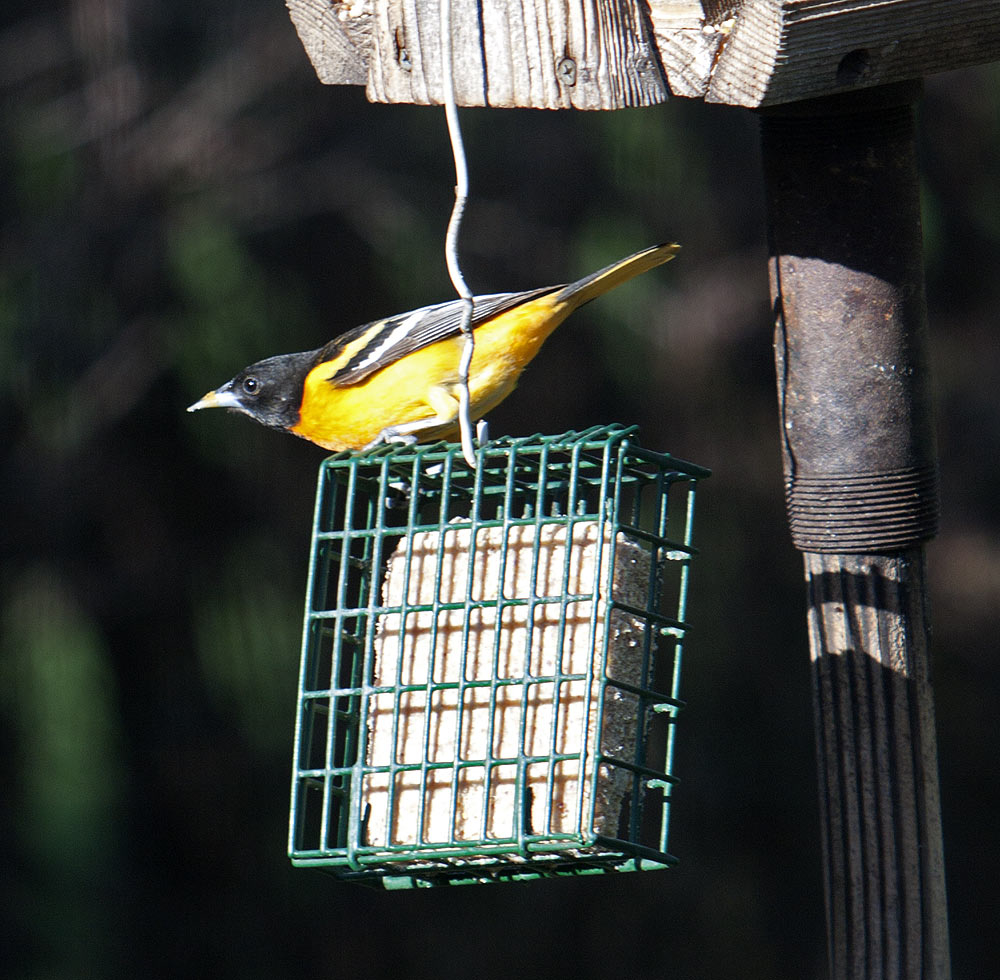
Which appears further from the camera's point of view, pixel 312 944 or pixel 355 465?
pixel 312 944

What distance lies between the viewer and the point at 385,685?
3.04 m

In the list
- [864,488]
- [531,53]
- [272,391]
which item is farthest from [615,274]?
[864,488]

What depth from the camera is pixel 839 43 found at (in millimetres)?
2391

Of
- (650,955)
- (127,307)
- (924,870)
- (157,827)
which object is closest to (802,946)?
(650,955)

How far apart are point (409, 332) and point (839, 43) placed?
5.77ft

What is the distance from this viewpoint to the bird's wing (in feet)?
12.6

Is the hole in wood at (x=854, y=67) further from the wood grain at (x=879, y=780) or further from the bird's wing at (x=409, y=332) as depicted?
the bird's wing at (x=409, y=332)

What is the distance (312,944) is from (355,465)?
4588 millimetres

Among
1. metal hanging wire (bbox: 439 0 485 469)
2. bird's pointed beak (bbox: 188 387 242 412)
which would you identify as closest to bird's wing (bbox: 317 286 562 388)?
bird's pointed beak (bbox: 188 387 242 412)

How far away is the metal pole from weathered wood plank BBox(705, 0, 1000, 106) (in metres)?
0.15

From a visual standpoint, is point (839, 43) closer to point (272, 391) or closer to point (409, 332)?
point (409, 332)

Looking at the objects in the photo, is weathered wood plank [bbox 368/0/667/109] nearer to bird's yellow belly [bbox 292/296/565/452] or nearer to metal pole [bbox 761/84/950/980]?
metal pole [bbox 761/84/950/980]

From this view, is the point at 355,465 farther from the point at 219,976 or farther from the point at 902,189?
the point at 219,976

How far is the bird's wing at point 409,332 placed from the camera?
3846 mm
